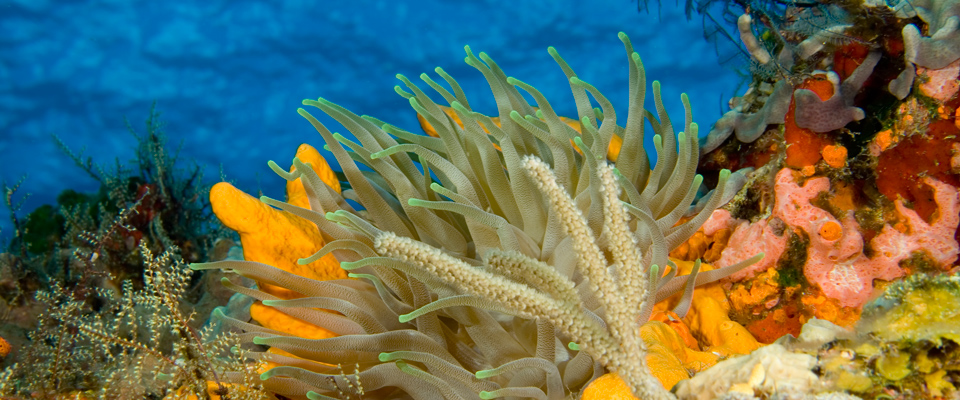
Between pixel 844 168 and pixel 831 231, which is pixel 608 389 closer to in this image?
pixel 831 231

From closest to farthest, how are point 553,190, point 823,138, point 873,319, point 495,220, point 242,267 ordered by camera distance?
point 873,319 → point 553,190 → point 495,220 → point 242,267 → point 823,138

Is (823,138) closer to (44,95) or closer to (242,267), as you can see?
(242,267)

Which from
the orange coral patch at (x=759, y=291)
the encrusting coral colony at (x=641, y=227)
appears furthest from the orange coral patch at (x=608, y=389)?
the orange coral patch at (x=759, y=291)

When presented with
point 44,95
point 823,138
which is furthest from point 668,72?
point 44,95

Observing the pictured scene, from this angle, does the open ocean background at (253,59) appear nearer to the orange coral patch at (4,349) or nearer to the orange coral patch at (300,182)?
the orange coral patch at (300,182)

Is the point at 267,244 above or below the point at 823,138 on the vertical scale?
above

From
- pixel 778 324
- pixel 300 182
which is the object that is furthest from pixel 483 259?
pixel 778 324

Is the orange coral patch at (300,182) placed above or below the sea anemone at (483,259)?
above
